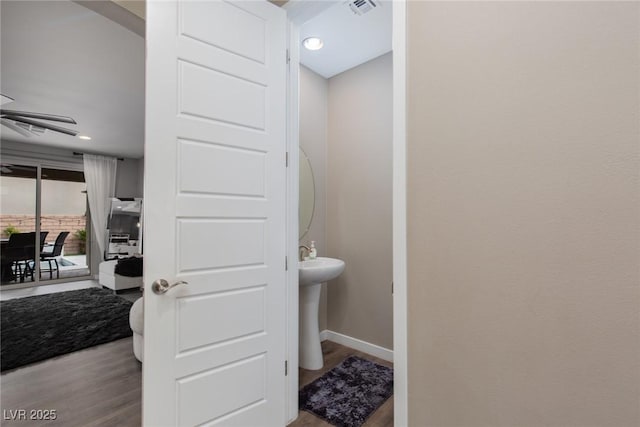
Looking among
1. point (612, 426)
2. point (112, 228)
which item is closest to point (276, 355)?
point (612, 426)

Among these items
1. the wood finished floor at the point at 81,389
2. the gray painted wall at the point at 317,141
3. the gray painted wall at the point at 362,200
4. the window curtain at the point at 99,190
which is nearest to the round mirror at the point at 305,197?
the gray painted wall at the point at 317,141

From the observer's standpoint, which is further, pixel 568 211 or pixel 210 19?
pixel 210 19

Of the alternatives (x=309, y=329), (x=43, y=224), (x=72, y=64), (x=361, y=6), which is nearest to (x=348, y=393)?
(x=309, y=329)

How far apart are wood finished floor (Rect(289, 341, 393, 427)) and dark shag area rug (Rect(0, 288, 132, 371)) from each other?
242 cm

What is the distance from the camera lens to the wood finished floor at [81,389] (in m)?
1.89

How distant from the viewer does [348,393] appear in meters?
2.02

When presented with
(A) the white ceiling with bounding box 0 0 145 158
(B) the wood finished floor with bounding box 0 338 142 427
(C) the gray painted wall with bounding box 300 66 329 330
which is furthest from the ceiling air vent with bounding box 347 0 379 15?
(B) the wood finished floor with bounding box 0 338 142 427

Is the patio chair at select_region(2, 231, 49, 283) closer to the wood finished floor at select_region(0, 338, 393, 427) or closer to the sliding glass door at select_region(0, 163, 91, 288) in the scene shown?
the sliding glass door at select_region(0, 163, 91, 288)

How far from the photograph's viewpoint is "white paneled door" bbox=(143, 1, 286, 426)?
1.24 metres

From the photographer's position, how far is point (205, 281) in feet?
4.48

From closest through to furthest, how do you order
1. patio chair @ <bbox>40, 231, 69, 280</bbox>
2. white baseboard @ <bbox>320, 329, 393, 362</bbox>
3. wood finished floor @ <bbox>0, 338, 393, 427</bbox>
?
wood finished floor @ <bbox>0, 338, 393, 427</bbox>, white baseboard @ <bbox>320, 329, 393, 362</bbox>, patio chair @ <bbox>40, 231, 69, 280</bbox>

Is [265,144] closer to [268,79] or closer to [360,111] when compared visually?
[268,79]

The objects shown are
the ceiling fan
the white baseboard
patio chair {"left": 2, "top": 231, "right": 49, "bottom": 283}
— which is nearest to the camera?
the white baseboard

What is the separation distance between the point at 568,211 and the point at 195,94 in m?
1.52
